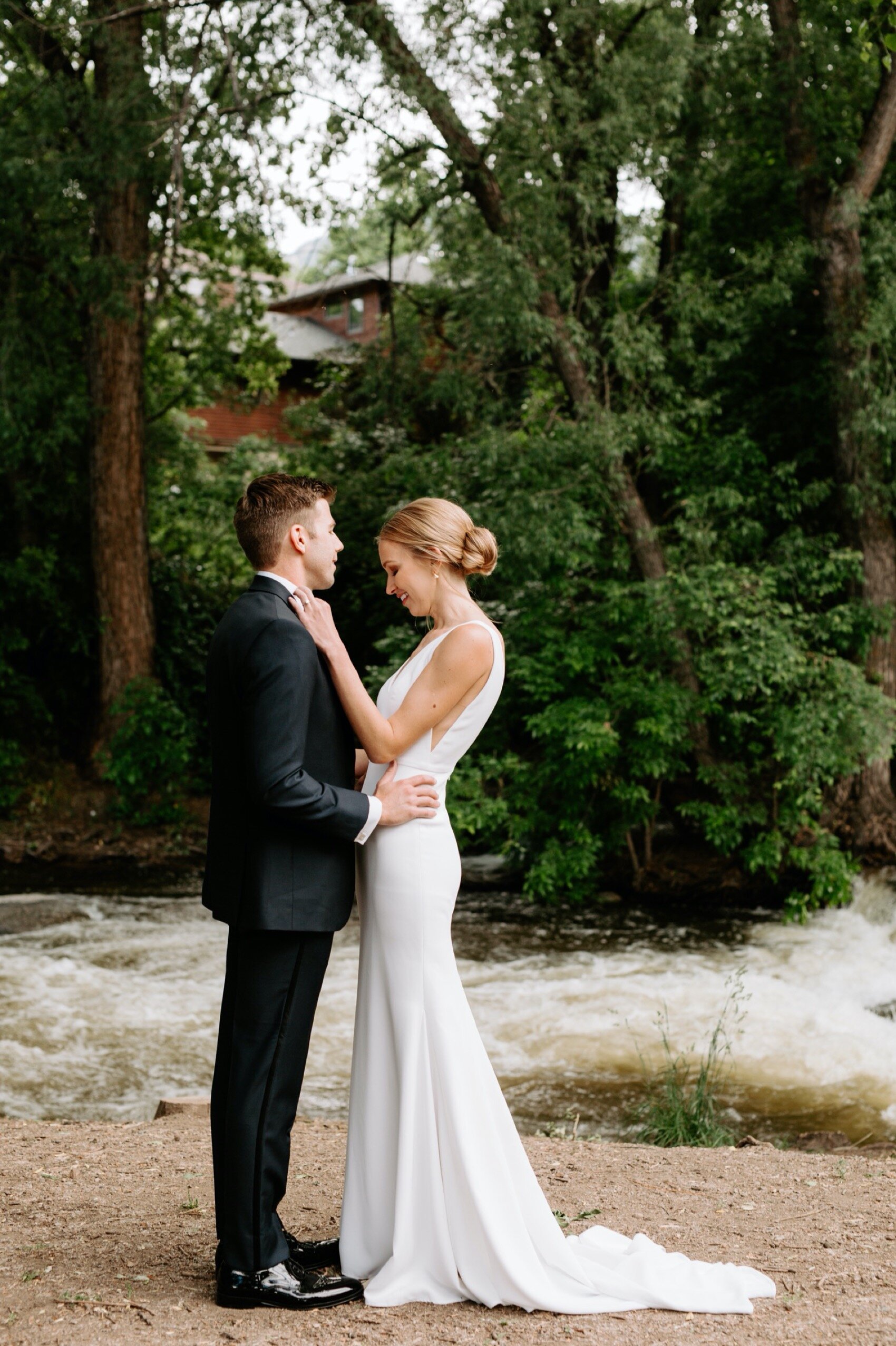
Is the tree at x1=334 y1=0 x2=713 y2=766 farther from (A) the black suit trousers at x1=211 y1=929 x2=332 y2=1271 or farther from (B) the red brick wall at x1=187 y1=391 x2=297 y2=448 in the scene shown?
(B) the red brick wall at x1=187 y1=391 x2=297 y2=448

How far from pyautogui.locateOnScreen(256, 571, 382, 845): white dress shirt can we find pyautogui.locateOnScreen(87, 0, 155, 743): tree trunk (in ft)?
43.4

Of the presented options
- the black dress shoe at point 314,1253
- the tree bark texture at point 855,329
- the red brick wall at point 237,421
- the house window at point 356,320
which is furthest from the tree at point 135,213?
the house window at point 356,320

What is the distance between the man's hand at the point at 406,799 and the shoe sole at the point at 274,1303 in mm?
1443

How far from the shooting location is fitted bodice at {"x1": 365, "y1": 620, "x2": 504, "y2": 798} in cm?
408

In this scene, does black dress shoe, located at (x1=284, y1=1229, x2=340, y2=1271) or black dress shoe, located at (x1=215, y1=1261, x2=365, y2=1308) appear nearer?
black dress shoe, located at (x1=215, y1=1261, x2=365, y2=1308)

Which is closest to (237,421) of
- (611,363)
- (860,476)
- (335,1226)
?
(611,363)

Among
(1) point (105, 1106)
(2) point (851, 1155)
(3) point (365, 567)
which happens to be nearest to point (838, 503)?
(3) point (365, 567)

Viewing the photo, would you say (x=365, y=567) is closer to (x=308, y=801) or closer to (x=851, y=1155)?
(x=851, y=1155)

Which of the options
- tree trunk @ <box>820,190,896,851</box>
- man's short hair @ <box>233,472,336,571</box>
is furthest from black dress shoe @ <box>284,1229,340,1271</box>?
tree trunk @ <box>820,190,896,851</box>

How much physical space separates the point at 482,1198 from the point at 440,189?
490 inches

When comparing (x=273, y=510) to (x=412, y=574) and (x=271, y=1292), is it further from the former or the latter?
(x=271, y=1292)

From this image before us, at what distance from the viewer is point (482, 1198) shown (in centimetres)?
386

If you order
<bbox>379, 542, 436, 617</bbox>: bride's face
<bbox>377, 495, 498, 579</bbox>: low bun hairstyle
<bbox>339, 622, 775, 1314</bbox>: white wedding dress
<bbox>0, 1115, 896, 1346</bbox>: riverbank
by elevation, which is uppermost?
<bbox>377, 495, 498, 579</bbox>: low bun hairstyle

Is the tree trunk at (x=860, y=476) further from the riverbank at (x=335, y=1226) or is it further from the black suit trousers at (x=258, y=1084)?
the black suit trousers at (x=258, y=1084)
